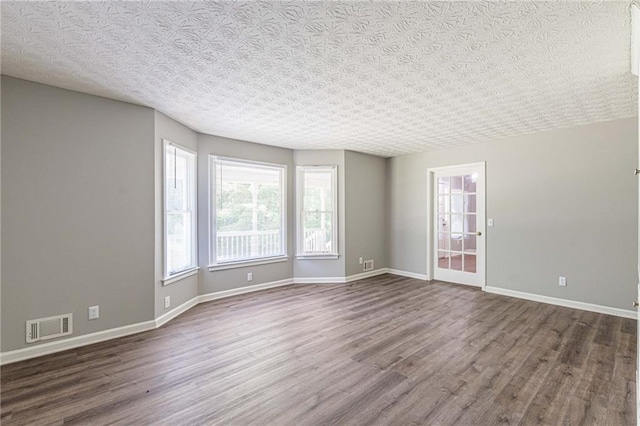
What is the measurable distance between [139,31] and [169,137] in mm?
1912

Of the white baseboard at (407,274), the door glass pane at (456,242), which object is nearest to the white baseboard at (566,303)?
the door glass pane at (456,242)

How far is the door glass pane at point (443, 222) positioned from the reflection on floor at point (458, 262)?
0.50 m

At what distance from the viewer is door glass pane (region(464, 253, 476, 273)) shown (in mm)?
5188

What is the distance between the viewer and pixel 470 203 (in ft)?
17.2

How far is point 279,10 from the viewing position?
5.61 ft

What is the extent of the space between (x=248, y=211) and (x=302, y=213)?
1001 mm

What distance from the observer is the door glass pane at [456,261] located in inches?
212

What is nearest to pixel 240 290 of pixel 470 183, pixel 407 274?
pixel 407 274

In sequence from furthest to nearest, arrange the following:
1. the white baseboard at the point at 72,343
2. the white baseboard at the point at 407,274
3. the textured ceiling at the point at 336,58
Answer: the white baseboard at the point at 407,274 → the white baseboard at the point at 72,343 → the textured ceiling at the point at 336,58

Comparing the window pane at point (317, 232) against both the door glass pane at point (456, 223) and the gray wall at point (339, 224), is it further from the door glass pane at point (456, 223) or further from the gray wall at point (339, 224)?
the door glass pane at point (456, 223)

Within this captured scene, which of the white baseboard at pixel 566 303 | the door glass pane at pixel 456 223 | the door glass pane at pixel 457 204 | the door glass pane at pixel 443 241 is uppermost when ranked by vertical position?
the door glass pane at pixel 457 204

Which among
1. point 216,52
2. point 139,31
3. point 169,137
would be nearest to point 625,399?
point 216,52

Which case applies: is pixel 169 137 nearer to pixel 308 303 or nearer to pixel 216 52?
pixel 216 52

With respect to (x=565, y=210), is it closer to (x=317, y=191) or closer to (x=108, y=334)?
(x=317, y=191)
